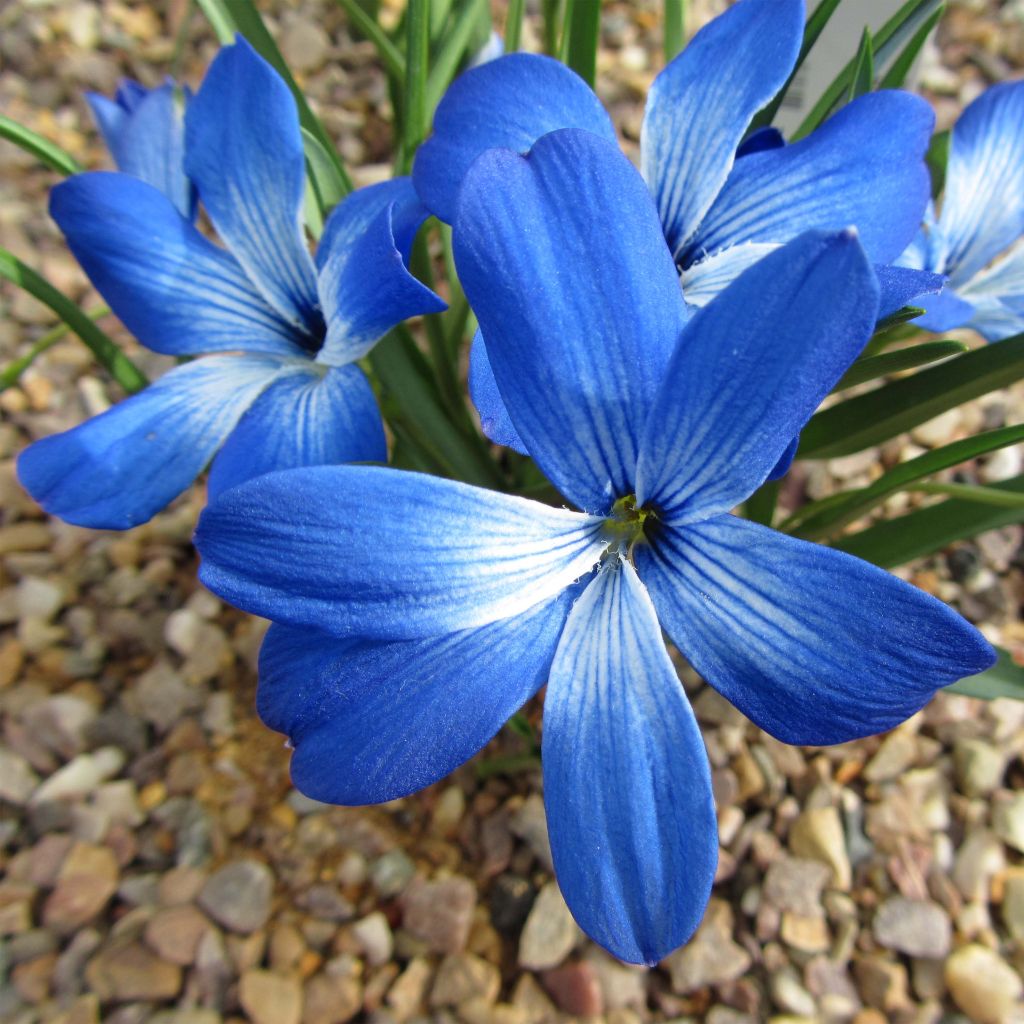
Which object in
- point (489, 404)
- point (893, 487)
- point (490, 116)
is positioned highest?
point (490, 116)

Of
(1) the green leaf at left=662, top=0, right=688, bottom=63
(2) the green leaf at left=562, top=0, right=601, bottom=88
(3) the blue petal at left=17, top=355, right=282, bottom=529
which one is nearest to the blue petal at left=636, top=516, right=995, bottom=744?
(3) the blue petal at left=17, top=355, right=282, bottom=529

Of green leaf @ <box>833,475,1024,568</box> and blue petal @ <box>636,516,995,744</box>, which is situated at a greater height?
blue petal @ <box>636,516,995,744</box>

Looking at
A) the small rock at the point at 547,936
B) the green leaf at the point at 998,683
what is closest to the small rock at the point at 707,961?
the small rock at the point at 547,936

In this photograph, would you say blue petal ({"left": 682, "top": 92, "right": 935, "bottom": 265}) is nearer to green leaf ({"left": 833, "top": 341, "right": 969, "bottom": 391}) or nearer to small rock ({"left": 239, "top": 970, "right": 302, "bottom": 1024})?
green leaf ({"left": 833, "top": 341, "right": 969, "bottom": 391})

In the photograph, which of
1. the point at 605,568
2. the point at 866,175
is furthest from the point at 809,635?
the point at 866,175

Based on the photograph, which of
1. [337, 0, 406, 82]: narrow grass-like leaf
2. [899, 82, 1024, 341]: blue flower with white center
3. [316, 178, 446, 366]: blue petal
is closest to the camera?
[316, 178, 446, 366]: blue petal

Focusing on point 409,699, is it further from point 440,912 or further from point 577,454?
point 440,912
